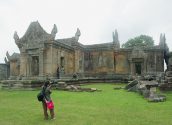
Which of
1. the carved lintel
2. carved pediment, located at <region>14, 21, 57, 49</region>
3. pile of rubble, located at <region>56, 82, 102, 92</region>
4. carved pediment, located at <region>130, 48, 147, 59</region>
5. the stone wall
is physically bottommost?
pile of rubble, located at <region>56, 82, 102, 92</region>

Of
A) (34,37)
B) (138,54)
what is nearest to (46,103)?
(34,37)

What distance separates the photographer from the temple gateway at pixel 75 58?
27.5 metres

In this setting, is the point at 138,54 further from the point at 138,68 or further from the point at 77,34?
the point at 77,34

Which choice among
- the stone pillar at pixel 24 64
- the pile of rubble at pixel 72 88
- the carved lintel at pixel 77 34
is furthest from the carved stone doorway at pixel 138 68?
the pile of rubble at pixel 72 88

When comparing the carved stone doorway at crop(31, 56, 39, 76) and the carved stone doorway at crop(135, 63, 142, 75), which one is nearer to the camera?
the carved stone doorway at crop(31, 56, 39, 76)

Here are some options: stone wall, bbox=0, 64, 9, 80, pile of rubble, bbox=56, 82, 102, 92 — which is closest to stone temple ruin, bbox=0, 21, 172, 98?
pile of rubble, bbox=56, 82, 102, 92

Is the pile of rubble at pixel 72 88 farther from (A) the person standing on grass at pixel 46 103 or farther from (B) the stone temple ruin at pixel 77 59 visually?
(A) the person standing on grass at pixel 46 103

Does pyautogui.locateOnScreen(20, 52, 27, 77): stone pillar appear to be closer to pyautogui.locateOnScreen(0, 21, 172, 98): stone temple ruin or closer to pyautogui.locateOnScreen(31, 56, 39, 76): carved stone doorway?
pyautogui.locateOnScreen(0, 21, 172, 98): stone temple ruin

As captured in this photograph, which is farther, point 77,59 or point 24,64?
point 77,59

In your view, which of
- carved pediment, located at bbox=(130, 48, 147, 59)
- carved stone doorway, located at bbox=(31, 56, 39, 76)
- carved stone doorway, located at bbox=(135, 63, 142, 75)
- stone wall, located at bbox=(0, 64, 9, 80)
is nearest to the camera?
carved stone doorway, located at bbox=(31, 56, 39, 76)

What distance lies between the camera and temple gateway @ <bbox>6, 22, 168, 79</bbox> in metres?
27.5

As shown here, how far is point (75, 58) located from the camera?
33.5m

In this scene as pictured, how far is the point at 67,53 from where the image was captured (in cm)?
3148

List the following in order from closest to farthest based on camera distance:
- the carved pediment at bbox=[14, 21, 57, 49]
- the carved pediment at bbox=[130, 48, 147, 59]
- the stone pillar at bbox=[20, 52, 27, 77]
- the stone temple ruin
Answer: the stone temple ruin, the carved pediment at bbox=[14, 21, 57, 49], the stone pillar at bbox=[20, 52, 27, 77], the carved pediment at bbox=[130, 48, 147, 59]
